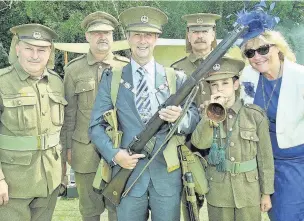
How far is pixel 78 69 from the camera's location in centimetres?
526

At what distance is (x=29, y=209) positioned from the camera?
4.30 m

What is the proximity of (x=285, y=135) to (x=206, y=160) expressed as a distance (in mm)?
701

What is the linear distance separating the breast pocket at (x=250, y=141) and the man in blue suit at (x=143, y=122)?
423 mm

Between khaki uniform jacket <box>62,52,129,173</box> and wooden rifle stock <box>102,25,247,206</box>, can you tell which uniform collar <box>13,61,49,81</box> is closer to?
khaki uniform jacket <box>62,52,129,173</box>

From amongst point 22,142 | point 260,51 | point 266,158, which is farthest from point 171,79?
point 22,142

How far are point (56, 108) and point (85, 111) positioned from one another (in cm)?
69

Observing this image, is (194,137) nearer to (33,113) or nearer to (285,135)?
(285,135)

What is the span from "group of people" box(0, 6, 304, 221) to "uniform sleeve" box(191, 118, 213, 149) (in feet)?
0.04

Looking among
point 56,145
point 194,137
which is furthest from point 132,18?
point 56,145

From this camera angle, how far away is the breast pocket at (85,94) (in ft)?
16.8

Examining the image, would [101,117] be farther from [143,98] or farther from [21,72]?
[21,72]

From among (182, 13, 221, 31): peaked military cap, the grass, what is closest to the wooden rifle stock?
(182, 13, 221, 31): peaked military cap

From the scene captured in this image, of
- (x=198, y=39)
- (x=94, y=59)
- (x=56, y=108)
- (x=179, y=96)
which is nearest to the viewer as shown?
(x=179, y=96)

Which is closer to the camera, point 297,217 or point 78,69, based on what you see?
point 297,217
